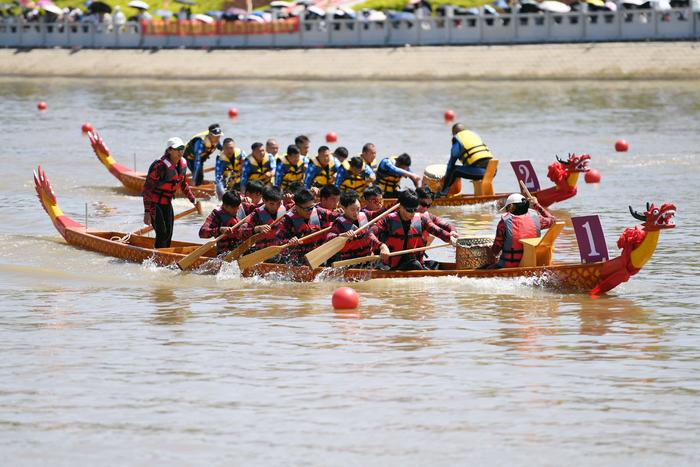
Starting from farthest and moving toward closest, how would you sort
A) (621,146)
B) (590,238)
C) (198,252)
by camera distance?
(621,146)
(198,252)
(590,238)

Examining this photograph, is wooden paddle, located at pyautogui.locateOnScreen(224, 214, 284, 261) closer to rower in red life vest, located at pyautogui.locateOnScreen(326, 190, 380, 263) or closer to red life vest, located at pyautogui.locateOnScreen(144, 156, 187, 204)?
rower in red life vest, located at pyautogui.locateOnScreen(326, 190, 380, 263)

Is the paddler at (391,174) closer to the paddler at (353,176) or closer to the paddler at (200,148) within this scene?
the paddler at (353,176)

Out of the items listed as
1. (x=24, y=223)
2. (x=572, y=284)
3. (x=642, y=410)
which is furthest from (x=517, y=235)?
(x=24, y=223)

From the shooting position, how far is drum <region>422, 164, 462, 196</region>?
25281 millimetres

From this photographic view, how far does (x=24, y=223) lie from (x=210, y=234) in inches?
280

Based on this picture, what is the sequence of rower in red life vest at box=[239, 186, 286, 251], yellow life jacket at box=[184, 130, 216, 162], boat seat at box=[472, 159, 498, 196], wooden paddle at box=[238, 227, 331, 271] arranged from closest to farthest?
wooden paddle at box=[238, 227, 331, 271], rower in red life vest at box=[239, 186, 286, 251], boat seat at box=[472, 159, 498, 196], yellow life jacket at box=[184, 130, 216, 162]

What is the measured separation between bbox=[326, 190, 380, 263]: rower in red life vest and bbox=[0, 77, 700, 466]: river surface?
461mm

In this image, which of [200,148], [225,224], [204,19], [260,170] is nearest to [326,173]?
[260,170]

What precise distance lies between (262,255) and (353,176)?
18.3 feet

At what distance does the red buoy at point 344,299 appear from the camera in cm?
1600

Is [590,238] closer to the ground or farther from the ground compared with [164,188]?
closer to the ground

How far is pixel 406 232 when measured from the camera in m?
16.9

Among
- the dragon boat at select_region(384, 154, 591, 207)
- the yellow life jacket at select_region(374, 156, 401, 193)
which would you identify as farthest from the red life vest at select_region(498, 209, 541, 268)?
the yellow life jacket at select_region(374, 156, 401, 193)

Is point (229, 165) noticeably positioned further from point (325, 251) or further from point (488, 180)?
point (325, 251)
